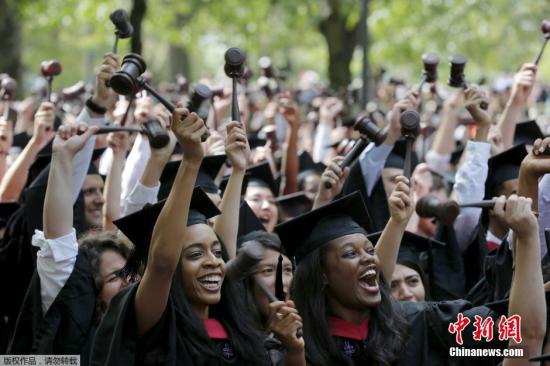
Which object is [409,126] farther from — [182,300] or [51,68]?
[51,68]

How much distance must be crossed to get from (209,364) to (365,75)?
20.5 feet

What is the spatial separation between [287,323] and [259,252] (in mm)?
407

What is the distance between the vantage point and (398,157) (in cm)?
779

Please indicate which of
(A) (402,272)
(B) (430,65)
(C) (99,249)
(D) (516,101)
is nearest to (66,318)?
(C) (99,249)

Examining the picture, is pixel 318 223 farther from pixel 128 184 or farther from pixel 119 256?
pixel 128 184

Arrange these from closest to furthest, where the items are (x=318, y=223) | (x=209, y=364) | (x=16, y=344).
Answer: (x=209, y=364) → (x=318, y=223) → (x=16, y=344)

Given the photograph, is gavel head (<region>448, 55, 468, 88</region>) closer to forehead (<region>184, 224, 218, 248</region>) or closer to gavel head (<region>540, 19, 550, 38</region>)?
gavel head (<region>540, 19, 550, 38</region>)

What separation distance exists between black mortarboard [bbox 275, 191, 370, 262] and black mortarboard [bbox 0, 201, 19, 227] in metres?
2.30

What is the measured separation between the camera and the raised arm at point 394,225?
17.5ft

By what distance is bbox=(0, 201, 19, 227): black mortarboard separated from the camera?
6902 mm

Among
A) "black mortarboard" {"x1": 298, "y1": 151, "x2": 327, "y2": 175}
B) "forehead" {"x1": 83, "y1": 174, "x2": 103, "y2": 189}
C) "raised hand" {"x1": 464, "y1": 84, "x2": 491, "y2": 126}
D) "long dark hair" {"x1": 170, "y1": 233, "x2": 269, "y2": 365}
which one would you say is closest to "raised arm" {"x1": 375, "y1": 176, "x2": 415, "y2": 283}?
"long dark hair" {"x1": 170, "y1": 233, "x2": 269, "y2": 365}

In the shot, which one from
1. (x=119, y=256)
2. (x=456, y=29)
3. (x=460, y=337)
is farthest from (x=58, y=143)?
(x=456, y=29)

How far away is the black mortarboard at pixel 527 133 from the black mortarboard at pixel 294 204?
5.37 feet

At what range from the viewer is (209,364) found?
4.70 metres
